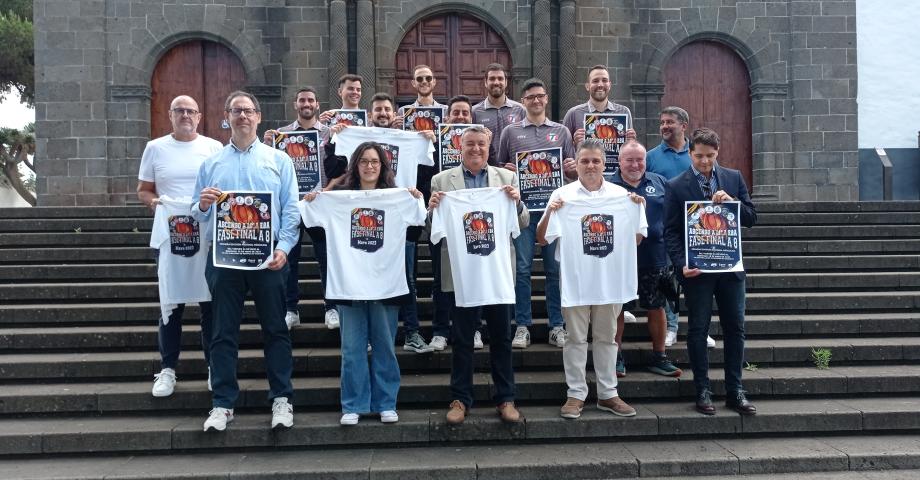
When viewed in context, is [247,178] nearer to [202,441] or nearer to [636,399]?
[202,441]

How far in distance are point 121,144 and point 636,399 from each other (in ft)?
39.3

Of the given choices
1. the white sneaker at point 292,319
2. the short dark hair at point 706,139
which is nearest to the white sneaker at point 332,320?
the white sneaker at point 292,319

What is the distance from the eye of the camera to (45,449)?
16.2 ft

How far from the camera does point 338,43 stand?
13.1 m

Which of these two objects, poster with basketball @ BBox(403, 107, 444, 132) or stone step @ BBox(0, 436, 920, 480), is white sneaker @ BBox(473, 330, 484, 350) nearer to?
stone step @ BBox(0, 436, 920, 480)

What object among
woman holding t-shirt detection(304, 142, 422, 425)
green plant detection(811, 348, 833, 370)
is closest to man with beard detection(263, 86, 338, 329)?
woman holding t-shirt detection(304, 142, 422, 425)

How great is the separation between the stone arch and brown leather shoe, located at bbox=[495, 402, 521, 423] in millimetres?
9560

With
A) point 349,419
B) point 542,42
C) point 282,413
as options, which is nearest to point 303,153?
point 282,413

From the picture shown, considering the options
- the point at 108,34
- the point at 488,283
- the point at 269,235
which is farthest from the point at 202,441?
the point at 108,34

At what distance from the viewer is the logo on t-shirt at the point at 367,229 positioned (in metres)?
5.04

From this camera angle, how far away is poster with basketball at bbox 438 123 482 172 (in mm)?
6523

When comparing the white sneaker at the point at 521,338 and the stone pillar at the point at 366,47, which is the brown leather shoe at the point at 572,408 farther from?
the stone pillar at the point at 366,47

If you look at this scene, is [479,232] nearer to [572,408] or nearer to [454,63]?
[572,408]

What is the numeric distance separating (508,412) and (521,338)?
1.14m
